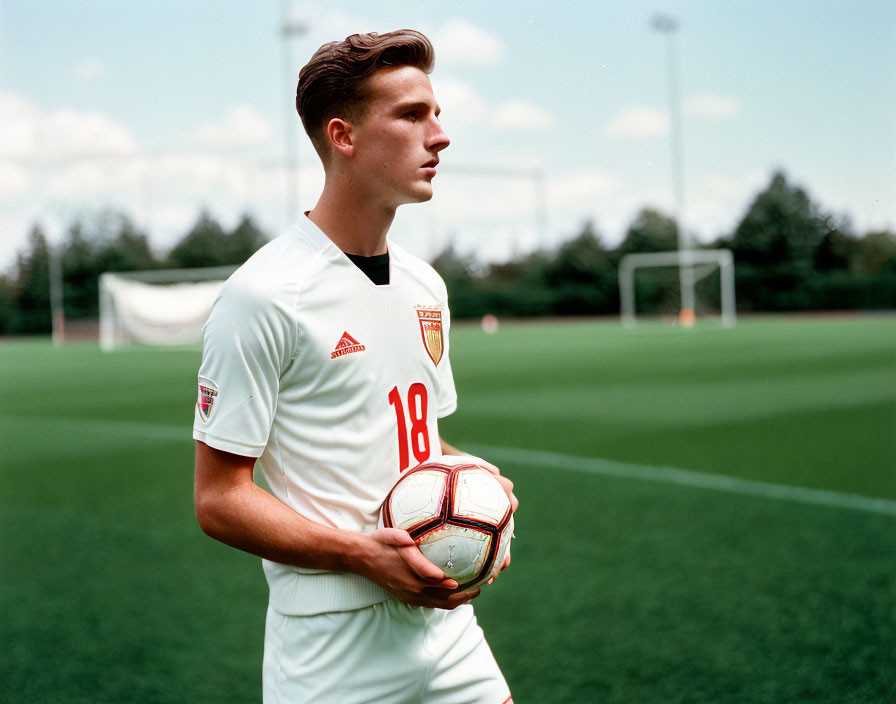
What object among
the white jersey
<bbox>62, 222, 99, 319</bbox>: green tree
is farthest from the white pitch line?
<bbox>62, 222, 99, 319</bbox>: green tree

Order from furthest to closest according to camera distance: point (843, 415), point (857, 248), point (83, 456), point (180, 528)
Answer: point (857, 248)
point (843, 415)
point (83, 456)
point (180, 528)

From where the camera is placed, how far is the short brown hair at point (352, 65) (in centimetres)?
157

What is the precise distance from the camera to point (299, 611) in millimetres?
1822

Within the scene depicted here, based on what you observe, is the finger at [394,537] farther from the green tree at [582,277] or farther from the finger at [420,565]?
the green tree at [582,277]

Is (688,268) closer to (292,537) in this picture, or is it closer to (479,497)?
(479,497)

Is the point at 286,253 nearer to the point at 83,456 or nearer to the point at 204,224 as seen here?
the point at 83,456

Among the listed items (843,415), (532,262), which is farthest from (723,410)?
(532,262)

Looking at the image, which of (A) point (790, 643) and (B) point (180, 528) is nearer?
(A) point (790, 643)

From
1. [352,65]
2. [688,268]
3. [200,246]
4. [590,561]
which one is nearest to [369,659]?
[352,65]

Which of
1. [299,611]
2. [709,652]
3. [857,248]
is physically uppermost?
[857,248]

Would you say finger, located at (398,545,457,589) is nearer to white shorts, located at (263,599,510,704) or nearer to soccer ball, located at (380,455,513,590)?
soccer ball, located at (380,455,513,590)

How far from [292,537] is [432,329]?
495mm

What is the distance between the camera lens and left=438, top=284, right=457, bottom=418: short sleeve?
1955mm

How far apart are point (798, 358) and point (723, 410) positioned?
7.64 m
